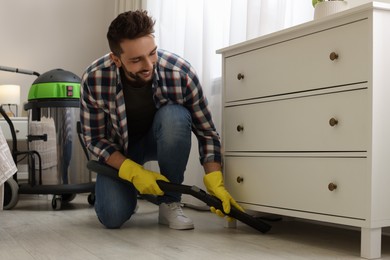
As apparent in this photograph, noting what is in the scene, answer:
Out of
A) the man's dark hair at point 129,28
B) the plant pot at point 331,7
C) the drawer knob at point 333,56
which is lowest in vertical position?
the drawer knob at point 333,56

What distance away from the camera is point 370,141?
54.7 inches

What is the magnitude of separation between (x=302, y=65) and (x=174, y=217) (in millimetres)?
722

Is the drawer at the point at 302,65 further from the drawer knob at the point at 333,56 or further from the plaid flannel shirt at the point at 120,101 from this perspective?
the plaid flannel shirt at the point at 120,101

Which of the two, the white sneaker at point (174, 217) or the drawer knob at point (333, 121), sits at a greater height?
the drawer knob at point (333, 121)

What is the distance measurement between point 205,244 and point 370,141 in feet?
1.88

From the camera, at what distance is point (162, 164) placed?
6.40ft

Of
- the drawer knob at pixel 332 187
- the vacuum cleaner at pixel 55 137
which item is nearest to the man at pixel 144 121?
the drawer knob at pixel 332 187

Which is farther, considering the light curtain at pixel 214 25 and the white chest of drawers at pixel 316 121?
the light curtain at pixel 214 25

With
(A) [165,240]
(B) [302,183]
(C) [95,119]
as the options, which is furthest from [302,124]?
(C) [95,119]

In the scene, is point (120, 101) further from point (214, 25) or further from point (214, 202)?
point (214, 25)

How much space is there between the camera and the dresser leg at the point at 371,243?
1403 mm

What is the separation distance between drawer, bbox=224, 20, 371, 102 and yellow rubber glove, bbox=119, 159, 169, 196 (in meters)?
0.41

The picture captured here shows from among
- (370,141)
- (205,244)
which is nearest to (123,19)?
(205,244)

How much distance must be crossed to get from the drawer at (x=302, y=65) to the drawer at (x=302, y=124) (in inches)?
1.7
